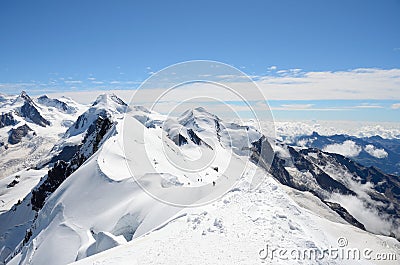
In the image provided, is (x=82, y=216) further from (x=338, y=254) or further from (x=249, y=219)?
(x=338, y=254)

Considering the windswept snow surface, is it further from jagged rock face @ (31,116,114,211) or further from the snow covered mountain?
jagged rock face @ (31,116,114,211)

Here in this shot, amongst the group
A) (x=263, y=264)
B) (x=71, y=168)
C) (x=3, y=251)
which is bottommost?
(x=3, y=251)

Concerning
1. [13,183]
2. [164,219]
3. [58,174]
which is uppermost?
[164,219]

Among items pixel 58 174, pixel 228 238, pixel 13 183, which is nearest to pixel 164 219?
pixel 228 238

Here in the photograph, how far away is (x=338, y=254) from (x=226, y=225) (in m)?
6.60

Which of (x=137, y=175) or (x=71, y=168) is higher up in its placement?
(x=137, y=175)

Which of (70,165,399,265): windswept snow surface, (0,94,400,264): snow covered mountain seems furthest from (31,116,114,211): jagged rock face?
(70,165,399,265): windswept snow surface

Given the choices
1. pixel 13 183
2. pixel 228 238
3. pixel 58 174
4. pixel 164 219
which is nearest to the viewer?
pixel 228 238

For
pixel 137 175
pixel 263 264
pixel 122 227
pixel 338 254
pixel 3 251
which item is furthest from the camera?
pixel 3 251

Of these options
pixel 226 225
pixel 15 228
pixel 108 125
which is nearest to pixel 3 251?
pixel 15 228

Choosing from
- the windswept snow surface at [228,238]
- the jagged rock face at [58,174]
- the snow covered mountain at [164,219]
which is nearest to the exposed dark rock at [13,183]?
the jagged rock face at [58,174]

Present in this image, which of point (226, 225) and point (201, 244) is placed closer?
point (201, 244)

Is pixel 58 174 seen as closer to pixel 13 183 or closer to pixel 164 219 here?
pixel 164 219

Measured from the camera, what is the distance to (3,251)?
7012cm
